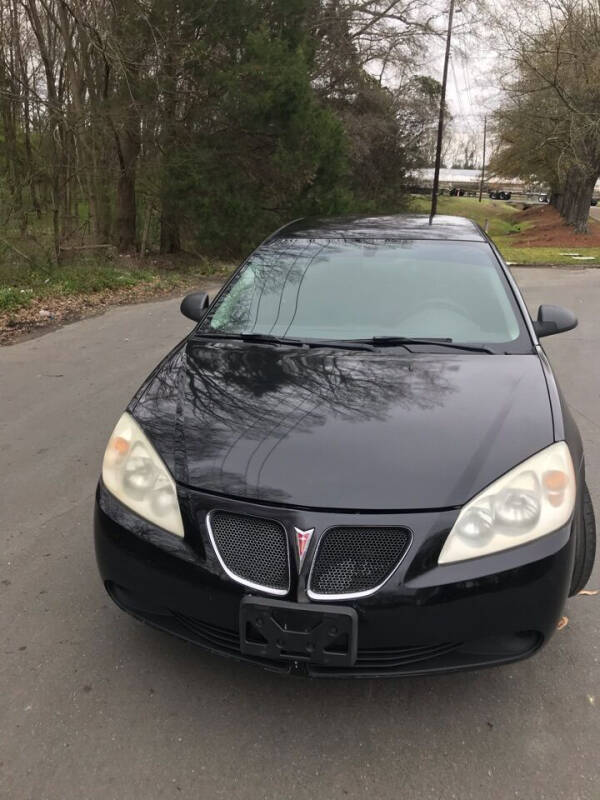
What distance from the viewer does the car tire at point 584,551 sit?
2.43 meters

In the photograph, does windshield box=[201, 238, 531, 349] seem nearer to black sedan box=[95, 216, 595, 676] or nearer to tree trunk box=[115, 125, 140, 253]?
black sedan box=[95, 216, 595, 676]

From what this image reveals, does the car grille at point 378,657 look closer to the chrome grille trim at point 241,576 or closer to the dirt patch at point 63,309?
the chrome grille trim at point 241,576

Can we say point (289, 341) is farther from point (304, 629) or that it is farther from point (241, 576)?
point (304, 629)

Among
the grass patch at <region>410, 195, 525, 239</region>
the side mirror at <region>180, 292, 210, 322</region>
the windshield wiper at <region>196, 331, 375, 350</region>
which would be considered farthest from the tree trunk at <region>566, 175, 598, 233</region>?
the windshield wiper at <region>196, 331, 375, 350</region>

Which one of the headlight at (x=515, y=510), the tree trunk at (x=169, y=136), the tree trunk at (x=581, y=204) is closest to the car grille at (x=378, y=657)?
the headlight at (x=515, y=510)

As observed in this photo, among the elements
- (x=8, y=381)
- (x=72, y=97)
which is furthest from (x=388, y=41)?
(x=8, y=381)

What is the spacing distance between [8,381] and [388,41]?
2173 centimetres

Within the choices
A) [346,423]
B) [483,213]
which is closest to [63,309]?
[346,423]

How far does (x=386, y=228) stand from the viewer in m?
4.15

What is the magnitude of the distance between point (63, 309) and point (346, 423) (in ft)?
27.7

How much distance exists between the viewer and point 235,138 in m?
15.1

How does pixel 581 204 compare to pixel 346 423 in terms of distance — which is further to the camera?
pixel 581 204

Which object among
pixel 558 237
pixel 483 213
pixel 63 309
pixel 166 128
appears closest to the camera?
pixel 63 309

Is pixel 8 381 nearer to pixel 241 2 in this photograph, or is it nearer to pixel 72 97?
pixel 72 97
